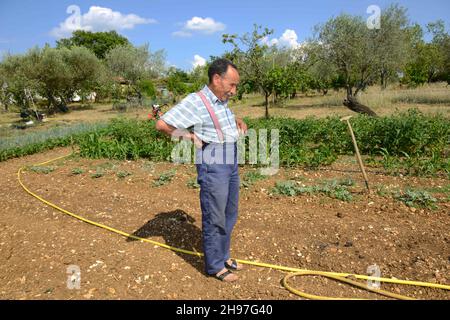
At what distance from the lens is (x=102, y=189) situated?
5.18 metres

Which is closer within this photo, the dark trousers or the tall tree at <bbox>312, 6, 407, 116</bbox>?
the dark trousers

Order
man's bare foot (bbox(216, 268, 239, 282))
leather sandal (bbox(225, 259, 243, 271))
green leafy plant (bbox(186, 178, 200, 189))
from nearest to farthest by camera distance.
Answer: man's bare foot (bbox(216, 268, 239, 282))
leather sandal (bbox(225, 259, 243, 271))
green leafy plant (bbox(186, 178, 200, 189))

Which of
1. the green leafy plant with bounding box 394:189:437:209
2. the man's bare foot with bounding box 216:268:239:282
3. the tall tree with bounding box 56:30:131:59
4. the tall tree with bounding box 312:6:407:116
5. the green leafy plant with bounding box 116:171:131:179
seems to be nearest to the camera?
the man's bare foot with bounding box 216:268:239:282

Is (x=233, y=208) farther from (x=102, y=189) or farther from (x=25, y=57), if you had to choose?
(x=25, y=57)

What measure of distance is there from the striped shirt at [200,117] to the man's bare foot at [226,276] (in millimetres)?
1137

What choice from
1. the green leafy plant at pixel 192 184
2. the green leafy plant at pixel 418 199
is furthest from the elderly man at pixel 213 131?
the green leafy plant at pixel 418 199

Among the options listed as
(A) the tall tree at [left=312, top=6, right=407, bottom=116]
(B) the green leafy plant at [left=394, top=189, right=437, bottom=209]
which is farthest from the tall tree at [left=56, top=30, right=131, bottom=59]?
(B) the green leafy plant at [left=394, top=189, right=437, bottom=209]

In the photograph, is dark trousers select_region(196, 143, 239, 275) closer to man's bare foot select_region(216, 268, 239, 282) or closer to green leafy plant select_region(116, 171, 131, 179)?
man's bare foot select_region(216, 268, 239, 282)

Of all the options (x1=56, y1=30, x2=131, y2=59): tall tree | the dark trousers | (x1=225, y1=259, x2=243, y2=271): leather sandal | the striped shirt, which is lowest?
(x1=225, y1=259, x2=243, y2=271): leather sandal

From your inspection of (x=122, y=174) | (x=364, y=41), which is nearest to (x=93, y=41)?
(x=364, y=41)

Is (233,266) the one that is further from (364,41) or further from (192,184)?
(364,41)

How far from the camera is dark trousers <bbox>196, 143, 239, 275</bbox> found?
8.04 ft

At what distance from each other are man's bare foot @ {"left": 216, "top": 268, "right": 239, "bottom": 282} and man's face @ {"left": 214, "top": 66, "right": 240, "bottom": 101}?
1476mm
